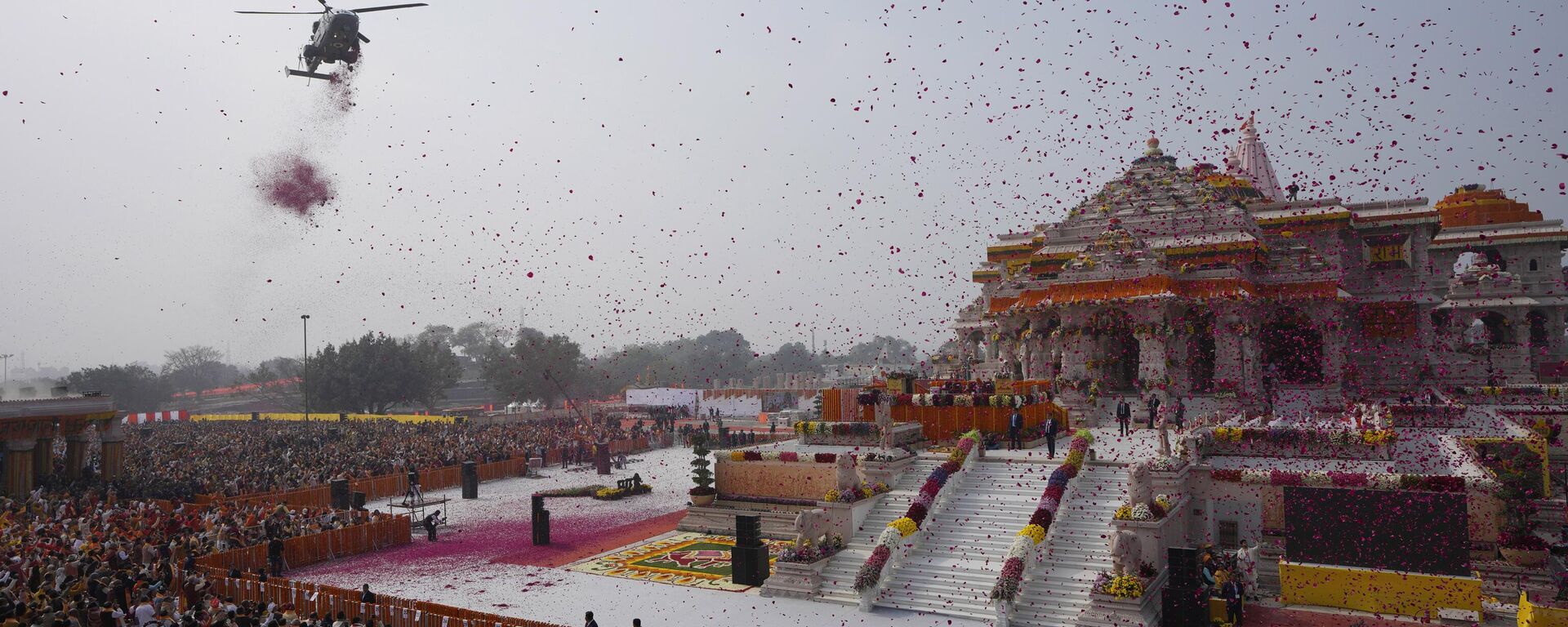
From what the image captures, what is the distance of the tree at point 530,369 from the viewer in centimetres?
10006

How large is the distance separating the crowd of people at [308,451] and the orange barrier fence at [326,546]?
7.58 meters

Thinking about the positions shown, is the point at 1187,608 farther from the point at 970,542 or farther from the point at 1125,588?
the point at 970,542

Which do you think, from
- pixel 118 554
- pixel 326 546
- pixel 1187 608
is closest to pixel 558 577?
pixel 326 546

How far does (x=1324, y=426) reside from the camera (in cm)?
2714

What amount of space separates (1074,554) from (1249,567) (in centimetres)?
381

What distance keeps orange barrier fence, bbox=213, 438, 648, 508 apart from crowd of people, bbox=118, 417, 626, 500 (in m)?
0.66

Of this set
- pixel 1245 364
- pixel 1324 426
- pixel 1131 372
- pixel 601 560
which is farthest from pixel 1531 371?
pixel 601 560

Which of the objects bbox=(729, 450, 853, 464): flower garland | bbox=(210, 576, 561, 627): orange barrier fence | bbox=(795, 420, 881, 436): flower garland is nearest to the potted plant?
bbox=(729, 450, 853, 464): flower garland

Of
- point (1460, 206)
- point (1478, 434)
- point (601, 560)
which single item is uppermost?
point (1460, 206)

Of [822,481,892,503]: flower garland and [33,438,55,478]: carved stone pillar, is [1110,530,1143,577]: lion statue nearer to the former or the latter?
[822,481,892,503]: flower garland

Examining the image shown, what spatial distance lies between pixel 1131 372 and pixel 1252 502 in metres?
16.5

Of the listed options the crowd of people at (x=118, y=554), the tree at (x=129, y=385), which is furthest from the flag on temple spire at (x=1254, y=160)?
the tree at (x=129, y=385)

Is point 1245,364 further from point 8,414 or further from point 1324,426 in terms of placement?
point 8,414

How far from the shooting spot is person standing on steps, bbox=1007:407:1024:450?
1134 inches
